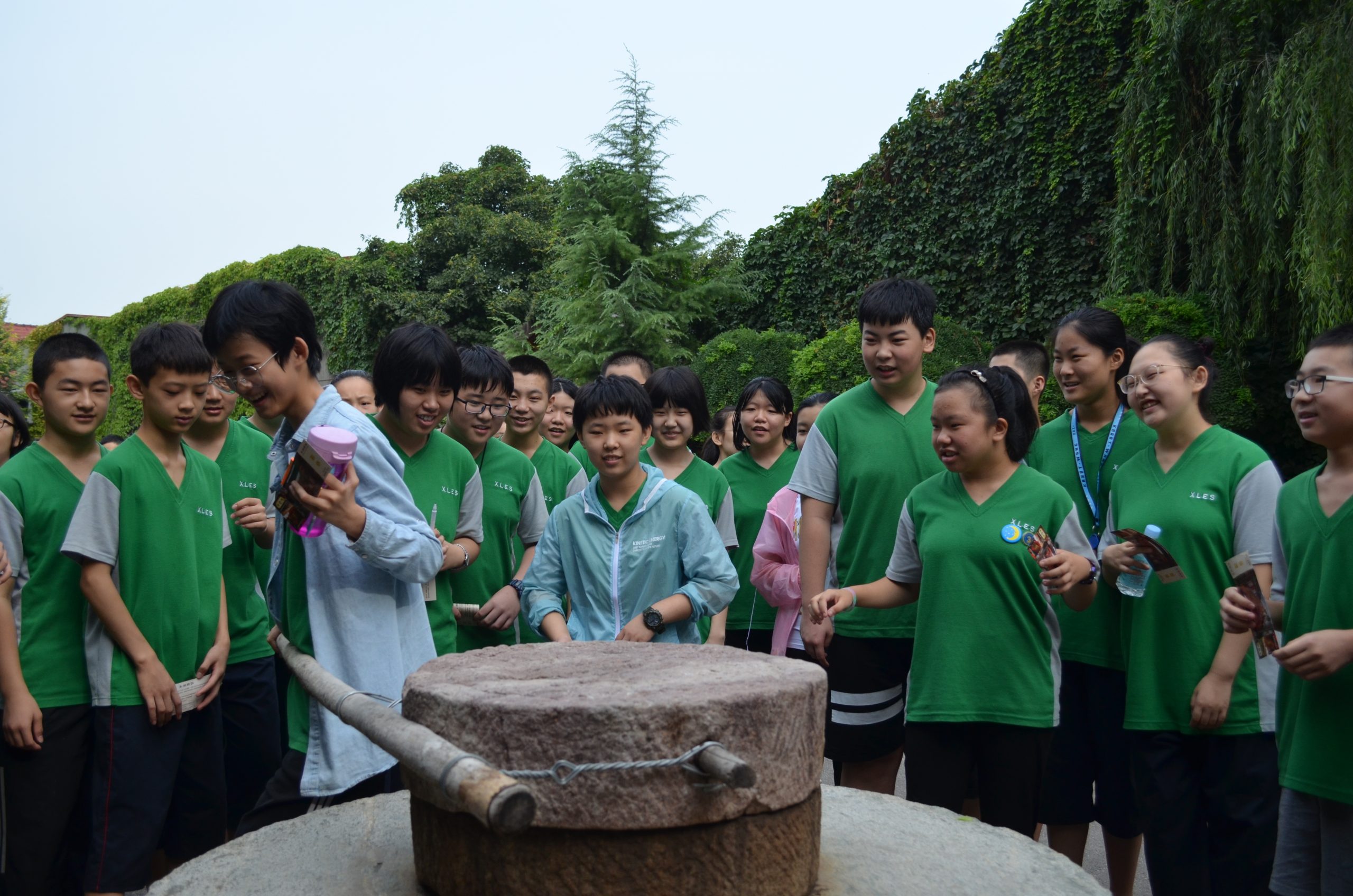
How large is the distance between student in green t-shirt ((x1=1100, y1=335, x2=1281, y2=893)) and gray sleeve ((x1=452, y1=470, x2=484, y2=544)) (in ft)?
7.30

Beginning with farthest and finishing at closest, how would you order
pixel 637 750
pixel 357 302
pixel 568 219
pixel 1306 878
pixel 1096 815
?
pixel 357 302 → pixel 568 219 → pixel 1096 815 → pixel 1306 878 → pixel 637 750

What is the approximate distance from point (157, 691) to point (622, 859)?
1.88m

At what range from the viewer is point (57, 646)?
338 cm

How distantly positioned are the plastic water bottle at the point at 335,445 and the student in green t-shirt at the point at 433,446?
0.89 metres

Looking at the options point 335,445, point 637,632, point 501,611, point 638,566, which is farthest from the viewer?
point 501,611

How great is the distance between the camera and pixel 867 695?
3904 millimetres

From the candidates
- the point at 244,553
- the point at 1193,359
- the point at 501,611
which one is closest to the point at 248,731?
the point at 244,553

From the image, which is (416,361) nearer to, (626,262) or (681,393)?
(681,393)

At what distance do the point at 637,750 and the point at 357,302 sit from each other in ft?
→ 83.5

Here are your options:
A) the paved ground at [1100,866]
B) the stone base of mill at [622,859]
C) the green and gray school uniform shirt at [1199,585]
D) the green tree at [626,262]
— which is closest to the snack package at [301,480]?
the stone base of mill at [622,859]

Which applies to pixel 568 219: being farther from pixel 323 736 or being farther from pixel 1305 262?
pixel 323 736

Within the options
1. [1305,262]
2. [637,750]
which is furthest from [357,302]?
[637,750]

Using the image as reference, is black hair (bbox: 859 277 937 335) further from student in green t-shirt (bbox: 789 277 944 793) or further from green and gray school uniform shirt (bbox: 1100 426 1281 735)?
green and gray school uniform shirt (bbox: 1100 426 1281 735)

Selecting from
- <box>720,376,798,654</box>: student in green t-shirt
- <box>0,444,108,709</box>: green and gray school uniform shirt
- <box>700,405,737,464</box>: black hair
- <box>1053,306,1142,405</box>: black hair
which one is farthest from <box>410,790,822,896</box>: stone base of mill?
<box>700,405,737,464</box>: black hair
